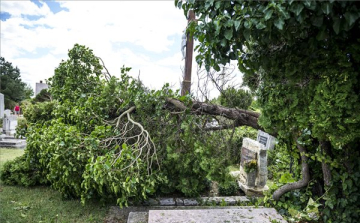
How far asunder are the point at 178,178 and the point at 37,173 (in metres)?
3.00

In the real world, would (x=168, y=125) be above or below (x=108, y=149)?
above

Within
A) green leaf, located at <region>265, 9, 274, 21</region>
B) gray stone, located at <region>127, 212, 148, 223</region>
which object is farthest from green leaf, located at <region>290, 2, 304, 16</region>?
gray stone, located at <region>127, 212, 148, 223</region>

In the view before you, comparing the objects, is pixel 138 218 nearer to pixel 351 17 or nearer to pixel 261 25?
pixel 261 25

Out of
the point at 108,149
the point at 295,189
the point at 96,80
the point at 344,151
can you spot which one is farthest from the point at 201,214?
the point at 96,80

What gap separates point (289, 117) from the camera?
8.88 feet

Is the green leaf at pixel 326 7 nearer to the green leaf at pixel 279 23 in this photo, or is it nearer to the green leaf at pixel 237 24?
the green leaf at pixel 279 23

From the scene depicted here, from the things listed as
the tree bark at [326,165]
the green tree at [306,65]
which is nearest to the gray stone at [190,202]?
the green tree at [306,65]

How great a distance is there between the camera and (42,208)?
4.12m

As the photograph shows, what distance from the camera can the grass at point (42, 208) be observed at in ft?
12.4

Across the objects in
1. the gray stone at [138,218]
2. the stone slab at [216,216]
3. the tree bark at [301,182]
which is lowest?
the gray stone at [138,218]

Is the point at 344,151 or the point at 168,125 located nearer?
the point at 344,151

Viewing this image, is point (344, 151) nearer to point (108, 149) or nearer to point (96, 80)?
point (108, 149)

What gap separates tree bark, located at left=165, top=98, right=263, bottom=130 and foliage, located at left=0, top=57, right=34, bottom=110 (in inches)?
957

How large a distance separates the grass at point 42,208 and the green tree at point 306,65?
10.5 ft
